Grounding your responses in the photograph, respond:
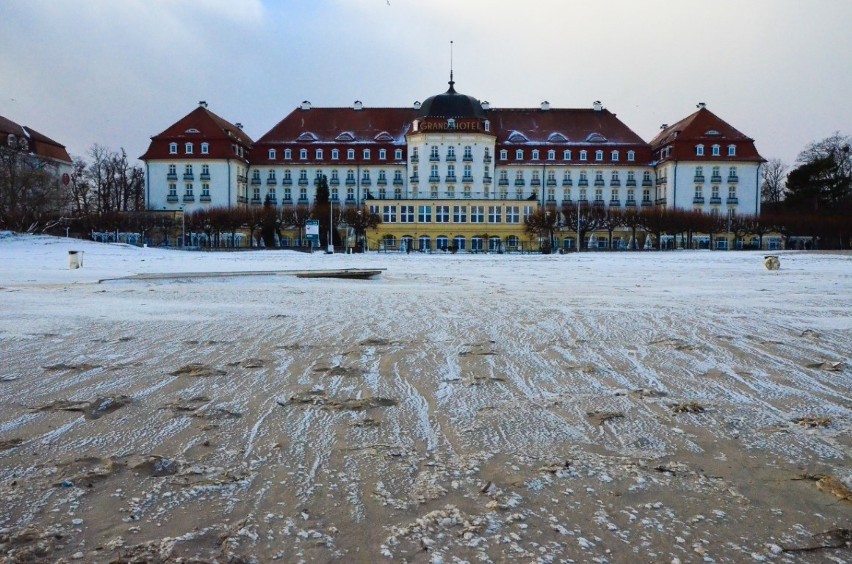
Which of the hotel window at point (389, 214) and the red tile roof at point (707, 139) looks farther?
the red tile roof at point (707, 139)

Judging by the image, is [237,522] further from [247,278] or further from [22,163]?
[22,163]

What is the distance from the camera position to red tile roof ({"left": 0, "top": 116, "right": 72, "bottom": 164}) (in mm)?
81375

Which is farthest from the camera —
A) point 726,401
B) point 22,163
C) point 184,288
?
point 22,163

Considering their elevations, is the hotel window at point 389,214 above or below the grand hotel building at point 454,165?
below

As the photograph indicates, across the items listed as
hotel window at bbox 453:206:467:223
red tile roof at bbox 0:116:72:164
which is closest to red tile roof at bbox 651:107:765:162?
hotel window at bbox 453:206:467:223

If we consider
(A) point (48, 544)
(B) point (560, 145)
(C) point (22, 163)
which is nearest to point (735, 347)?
(A) point (48, 544)

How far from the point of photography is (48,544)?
2691 millimetres

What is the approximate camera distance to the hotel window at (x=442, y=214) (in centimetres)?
7525

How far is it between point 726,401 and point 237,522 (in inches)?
142

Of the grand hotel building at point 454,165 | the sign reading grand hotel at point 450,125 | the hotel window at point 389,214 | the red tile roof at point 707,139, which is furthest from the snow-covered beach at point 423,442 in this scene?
the red tile roof at point 707,139

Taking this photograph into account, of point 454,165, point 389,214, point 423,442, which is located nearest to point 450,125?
point 454,165

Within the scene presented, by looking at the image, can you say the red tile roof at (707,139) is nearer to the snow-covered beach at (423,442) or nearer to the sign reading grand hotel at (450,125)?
the sign reading grand hotel at (450,125)

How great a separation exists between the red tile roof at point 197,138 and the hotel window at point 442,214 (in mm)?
24364

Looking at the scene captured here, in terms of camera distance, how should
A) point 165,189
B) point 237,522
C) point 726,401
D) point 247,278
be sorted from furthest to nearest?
point 165,189 → point 247,278 → point 726,401 → point 237,522
